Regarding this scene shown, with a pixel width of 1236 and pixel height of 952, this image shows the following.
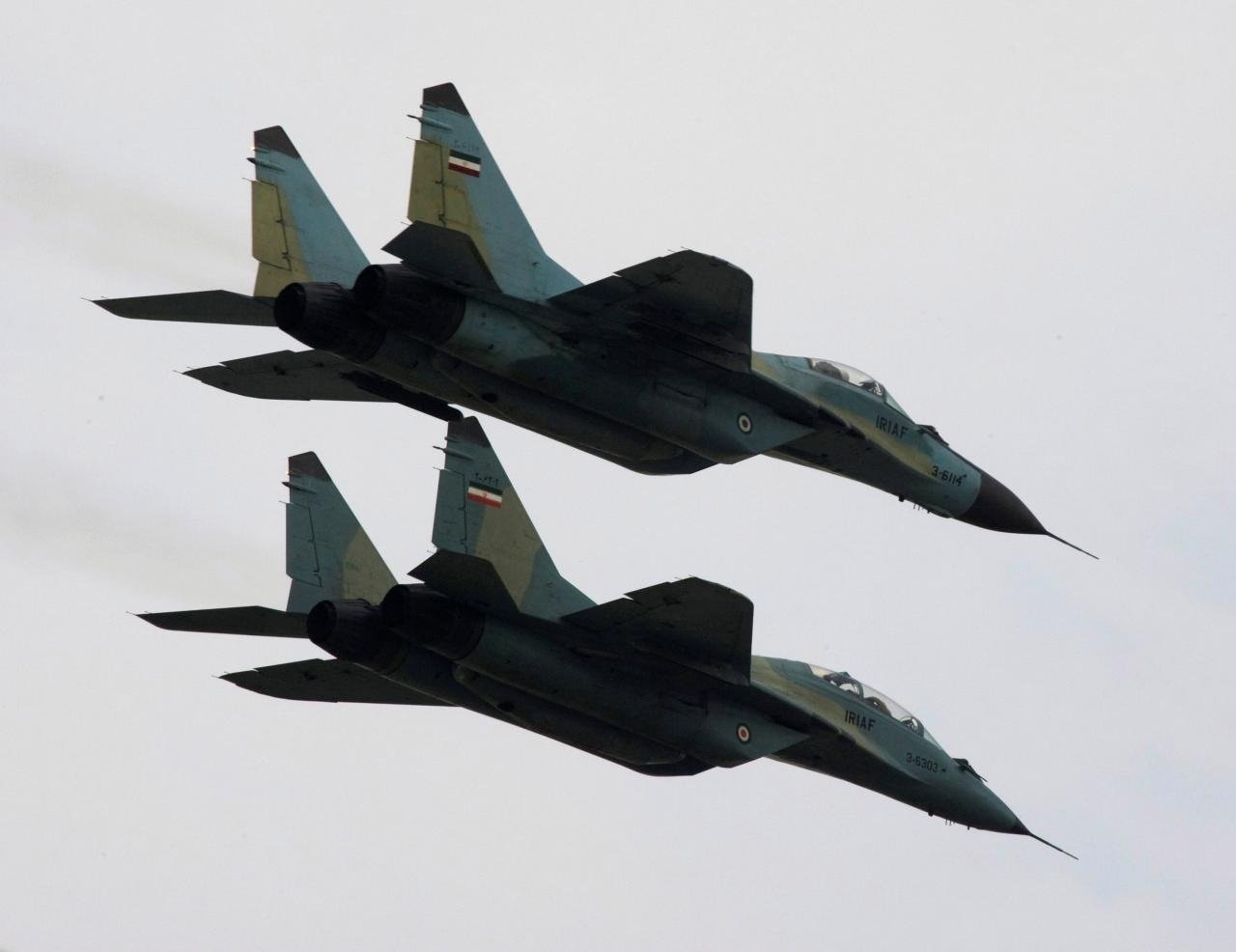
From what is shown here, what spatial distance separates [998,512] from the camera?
42375mm

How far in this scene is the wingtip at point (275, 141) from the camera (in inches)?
1540

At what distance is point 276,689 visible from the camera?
3969 centimetres

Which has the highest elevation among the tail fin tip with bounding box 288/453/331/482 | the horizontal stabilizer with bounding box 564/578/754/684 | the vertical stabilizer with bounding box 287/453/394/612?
the tail fin tip with bounding box 288/453/331/482

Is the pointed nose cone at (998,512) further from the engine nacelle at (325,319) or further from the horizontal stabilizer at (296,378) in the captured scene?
the engine nacelle at (325,319)

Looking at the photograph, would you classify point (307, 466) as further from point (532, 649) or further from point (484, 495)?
point (532, 649)

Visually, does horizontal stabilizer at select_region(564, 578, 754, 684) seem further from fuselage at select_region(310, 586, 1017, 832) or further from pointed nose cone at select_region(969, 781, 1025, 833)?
pointed nose cone at select_region(969, 781, 1025, 833)

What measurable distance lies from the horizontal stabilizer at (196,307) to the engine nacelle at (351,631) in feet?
15.5

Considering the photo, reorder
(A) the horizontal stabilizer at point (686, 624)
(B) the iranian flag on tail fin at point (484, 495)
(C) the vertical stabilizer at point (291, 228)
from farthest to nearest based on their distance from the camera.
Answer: (C) the vertical stabilizer at point (291, 228) < (B) the iranian flag on tail fin at point (484, 495) < (A) the horizontal stabilizer at point (686, 624)

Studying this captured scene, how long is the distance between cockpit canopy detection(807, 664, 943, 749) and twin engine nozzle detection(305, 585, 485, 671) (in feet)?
23.0

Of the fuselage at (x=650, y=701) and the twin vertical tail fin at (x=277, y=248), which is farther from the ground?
the twin vertical tail fin at (x=277, y=248)

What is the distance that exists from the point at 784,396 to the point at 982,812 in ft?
26.2

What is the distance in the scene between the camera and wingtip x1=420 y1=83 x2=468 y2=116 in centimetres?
3625

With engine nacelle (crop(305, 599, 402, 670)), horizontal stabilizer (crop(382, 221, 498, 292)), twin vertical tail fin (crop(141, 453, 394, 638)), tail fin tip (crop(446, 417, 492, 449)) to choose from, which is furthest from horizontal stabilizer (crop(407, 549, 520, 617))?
horizontal stabilizer (crop(382, 221, 498, 292))

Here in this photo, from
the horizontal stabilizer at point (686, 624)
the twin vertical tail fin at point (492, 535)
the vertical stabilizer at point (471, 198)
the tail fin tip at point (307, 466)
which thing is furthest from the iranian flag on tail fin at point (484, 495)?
the tail fin tip at point (307, 466)
